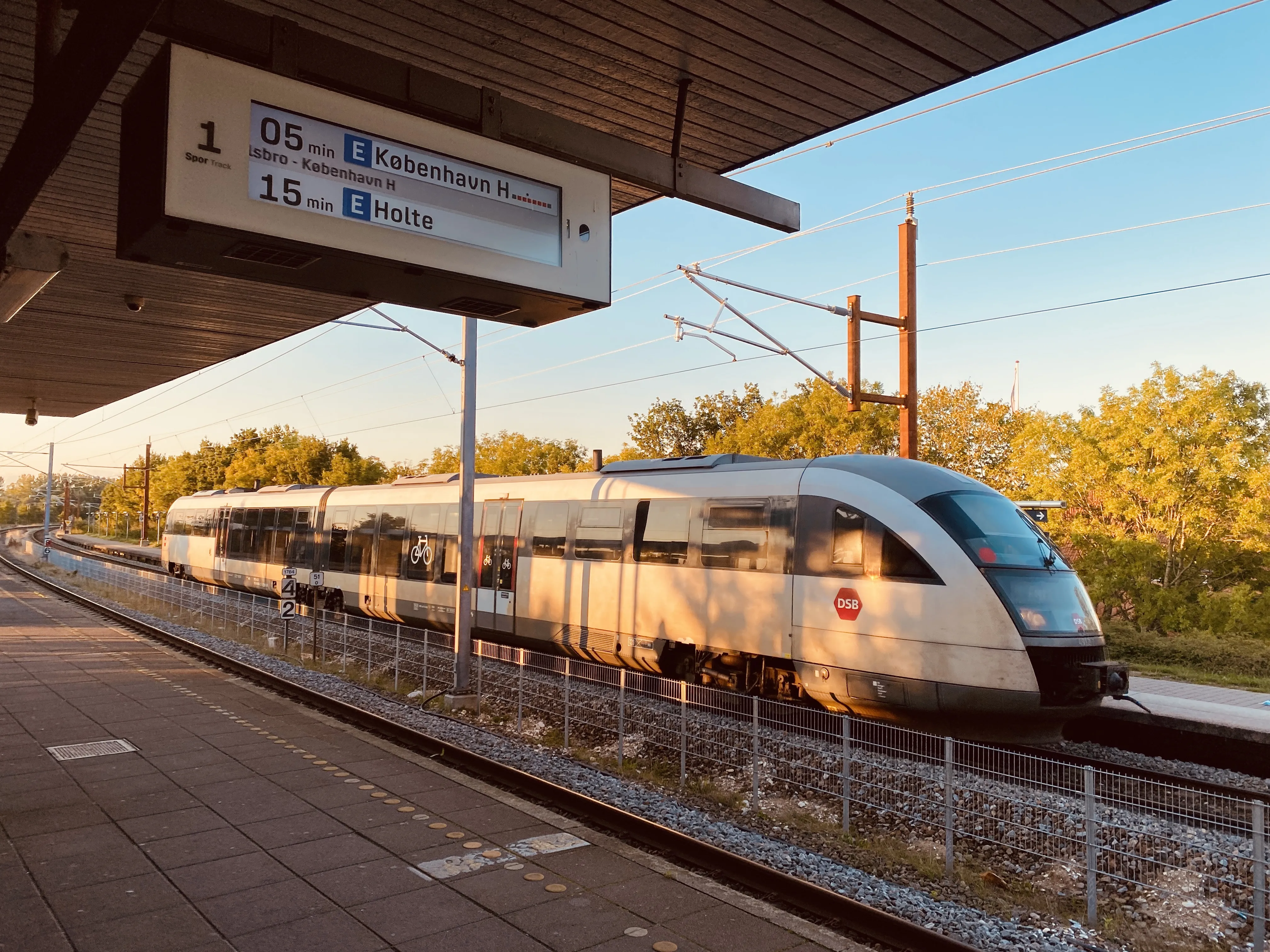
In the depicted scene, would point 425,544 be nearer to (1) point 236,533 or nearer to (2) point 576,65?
(1) point 236,533

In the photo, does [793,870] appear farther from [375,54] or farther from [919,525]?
[375,54]

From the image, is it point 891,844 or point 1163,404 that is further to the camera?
point 1163,404

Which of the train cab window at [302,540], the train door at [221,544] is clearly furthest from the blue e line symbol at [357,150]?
the train door at [221,544]

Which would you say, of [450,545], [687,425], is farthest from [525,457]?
[450,545]

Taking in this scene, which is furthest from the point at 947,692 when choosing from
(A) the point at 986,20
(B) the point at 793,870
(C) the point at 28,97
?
(C) the point at 28,97

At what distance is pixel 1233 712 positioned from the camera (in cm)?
1218

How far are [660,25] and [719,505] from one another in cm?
786

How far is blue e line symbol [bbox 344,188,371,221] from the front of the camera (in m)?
4.44

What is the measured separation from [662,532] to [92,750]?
7.61 m

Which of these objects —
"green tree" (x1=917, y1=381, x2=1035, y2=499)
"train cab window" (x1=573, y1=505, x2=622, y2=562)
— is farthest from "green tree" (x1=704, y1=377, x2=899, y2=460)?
"train cab window" (x1=573, y1=505, x2=622, y2=562)

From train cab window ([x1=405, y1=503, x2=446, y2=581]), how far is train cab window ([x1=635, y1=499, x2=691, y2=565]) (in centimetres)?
601

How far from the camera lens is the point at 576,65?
6.09m

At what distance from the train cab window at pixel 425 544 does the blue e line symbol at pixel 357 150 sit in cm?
1415

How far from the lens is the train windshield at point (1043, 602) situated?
9609 millimetres
